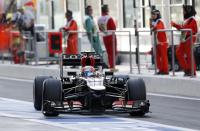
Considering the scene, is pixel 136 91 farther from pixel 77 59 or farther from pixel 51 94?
pixel 77 59

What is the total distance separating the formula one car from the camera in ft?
51.9

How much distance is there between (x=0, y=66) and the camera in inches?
1288

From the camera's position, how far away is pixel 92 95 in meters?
15.8

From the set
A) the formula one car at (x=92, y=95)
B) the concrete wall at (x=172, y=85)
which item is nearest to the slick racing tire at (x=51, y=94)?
the formula one car at (x=92, y=95)

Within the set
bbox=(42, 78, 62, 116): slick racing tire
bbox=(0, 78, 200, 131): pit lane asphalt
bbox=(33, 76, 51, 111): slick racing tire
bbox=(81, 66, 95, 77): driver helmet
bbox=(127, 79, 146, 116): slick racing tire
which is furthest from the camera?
bbox=(33, 76, 51, 111): slick racing tire

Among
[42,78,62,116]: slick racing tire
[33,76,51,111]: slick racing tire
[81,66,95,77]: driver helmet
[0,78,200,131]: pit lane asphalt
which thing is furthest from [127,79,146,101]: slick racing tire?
[33,76,51,111]: slick racing tire

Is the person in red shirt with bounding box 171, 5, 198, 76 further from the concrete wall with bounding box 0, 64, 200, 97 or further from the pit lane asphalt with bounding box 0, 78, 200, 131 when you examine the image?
the pit lane asphalt with bounding box 0, 78, 200, 131

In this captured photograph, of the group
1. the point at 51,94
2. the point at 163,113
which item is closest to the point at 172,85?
the point at 163,113

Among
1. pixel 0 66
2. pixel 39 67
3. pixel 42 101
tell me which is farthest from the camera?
pixel 0 66

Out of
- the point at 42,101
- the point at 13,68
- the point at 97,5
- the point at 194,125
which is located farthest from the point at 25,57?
the point at 194,125

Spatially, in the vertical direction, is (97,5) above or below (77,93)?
above

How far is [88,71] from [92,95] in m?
0.86

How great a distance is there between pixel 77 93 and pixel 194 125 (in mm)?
2521

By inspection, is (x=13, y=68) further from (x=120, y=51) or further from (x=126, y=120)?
(x=126, y=120)
